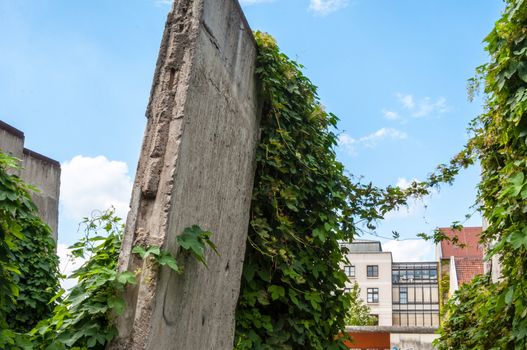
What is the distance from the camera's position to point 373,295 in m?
42.2

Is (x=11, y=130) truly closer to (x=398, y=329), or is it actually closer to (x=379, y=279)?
(x=398, y=329)

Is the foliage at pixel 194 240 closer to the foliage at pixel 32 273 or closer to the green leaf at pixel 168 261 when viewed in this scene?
the green leaf at pixel 168 261

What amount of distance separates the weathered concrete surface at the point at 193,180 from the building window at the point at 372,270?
39296 mm

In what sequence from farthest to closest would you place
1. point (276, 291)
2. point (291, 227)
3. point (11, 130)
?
1. point (11, 130)
2. point (291, 227)
3. point (276, 291)

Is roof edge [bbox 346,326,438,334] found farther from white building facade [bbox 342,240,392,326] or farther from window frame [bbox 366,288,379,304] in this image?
window frame [bbox 366,288,379,304]

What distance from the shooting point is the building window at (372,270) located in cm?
4291

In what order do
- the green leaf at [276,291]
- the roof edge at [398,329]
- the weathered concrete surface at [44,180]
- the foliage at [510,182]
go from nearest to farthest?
1. the foliage at [510,182]
2. the green leaf at [276,291]
3. the weathered concrete surface at [44,180]
4. the roof edge at [398,329]

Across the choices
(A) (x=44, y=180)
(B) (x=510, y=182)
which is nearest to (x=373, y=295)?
(A) (x=44, y=180)

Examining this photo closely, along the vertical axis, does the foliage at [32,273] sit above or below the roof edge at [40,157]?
below

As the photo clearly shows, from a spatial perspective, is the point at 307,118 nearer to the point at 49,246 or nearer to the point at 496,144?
the point at 496,144

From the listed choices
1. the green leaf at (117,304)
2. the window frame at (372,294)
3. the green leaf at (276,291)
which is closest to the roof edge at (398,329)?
the green leaf at (276,291)

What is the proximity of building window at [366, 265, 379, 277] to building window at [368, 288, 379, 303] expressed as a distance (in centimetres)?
111

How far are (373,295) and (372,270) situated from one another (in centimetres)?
190

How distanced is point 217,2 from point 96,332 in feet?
8.15
